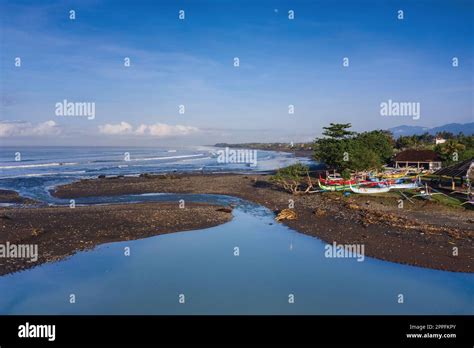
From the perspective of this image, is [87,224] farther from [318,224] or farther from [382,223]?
[382,223]

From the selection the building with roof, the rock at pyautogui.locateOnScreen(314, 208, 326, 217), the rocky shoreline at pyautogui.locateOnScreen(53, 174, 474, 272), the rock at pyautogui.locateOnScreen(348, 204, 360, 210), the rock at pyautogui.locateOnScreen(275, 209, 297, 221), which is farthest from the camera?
the building with roof

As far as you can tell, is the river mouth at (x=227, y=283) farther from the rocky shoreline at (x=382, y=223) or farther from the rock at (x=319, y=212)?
the rock at (x=319, y=212)

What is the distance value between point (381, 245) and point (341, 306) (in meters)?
6.86

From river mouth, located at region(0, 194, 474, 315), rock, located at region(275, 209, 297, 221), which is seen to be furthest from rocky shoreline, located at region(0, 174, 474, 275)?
river mouth, located at region(0, 194, 474, 315)

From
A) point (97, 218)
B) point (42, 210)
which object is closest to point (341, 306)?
point (97, 218)

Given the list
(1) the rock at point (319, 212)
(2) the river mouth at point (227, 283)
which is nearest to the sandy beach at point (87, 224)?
(2) the river mouth at point (227, 283)

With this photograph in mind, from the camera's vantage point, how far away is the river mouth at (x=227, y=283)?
14141mm

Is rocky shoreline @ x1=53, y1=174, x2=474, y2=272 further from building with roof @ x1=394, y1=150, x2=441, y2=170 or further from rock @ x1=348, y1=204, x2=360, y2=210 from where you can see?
building with roof @ x1=394, y1=150, x2=441, y2=170

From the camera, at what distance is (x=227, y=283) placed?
16.6 meters

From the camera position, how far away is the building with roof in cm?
5462

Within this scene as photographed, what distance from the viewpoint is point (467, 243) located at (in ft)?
63.4

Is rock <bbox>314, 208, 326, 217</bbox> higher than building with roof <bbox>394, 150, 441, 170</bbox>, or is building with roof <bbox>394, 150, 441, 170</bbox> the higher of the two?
building with roof <bbox>394, 150, 441, 170</bbox>

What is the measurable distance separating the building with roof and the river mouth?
40296mm

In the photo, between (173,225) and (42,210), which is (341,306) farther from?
(42,210)
